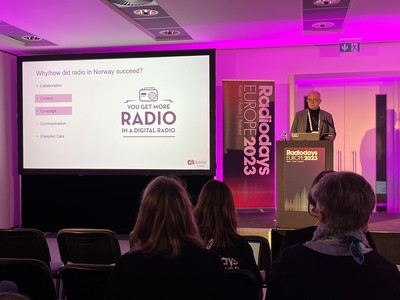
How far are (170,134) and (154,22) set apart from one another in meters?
1.66

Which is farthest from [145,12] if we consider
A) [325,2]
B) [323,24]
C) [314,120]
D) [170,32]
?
[314,120]

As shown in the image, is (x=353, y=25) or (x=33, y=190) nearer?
(x=353, y=25)

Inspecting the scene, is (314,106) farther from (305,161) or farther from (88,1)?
(88,1)

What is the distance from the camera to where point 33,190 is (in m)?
6.98

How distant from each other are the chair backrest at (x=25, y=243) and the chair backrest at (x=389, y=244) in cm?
288

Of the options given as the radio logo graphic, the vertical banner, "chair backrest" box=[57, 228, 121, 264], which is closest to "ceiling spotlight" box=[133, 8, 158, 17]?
the radio logo graphic

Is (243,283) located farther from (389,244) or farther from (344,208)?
(389,244)

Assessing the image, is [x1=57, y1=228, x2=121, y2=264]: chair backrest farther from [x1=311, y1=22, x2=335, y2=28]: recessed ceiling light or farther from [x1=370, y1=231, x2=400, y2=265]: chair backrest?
[x1=311, y1=22, x2=335, y2=28]: recessed ceiling light

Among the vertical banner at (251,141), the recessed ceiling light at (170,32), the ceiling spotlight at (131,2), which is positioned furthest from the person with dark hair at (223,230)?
the vertical banner at (251,141)

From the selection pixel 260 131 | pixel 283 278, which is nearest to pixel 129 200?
pixel 260 131

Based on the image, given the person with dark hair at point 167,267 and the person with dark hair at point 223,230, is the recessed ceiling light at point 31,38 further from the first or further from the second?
the person with dark hair at point 167,267

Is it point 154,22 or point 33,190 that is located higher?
point 154,22

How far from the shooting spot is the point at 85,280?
247 centimetres

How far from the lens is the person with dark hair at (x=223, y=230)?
231cm
